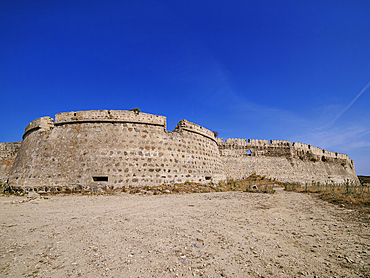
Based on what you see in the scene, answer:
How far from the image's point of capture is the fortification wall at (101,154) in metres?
10.2

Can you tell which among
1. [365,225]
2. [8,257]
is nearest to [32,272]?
[8,257]

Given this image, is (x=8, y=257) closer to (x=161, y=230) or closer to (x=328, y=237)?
(x=161, y=230)

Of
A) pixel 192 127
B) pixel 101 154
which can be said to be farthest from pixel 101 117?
pixel 192 127

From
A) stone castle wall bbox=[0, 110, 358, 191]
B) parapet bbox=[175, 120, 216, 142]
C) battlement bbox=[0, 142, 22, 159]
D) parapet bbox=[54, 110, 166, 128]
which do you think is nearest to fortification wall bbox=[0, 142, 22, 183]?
battlement bbox=[0, 142, 22, 159]

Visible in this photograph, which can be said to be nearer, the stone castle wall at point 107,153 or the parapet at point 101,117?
the stone castle wall at point 107,153

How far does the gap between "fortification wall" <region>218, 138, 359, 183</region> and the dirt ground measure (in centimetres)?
1379

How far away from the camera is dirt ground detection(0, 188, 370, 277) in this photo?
2.76 metres

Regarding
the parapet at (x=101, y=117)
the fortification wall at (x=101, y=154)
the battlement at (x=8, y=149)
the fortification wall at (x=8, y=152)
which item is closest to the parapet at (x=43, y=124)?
the fortification wall at (x=101, y=154)

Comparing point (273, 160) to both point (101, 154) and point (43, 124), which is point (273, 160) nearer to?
point (101, 154)

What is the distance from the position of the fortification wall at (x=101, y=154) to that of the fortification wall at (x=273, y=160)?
814 cm

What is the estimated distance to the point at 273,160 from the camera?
21.1m

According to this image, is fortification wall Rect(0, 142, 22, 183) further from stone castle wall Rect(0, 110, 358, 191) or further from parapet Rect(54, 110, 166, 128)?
parapet Rect(54, 110, 166, 128)

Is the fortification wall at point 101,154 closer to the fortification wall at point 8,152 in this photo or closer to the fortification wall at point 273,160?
the fortification wall at point 8,152

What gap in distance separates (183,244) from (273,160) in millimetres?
20231
